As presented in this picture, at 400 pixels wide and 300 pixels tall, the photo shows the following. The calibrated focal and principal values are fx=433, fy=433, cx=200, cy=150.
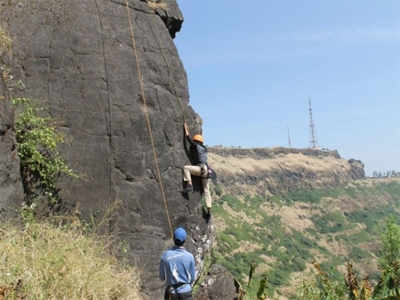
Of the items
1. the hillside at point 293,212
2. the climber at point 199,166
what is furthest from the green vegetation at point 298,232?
the climber at point 199,166

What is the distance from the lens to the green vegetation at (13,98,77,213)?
740cm

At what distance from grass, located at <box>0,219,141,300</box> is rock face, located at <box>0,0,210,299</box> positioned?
128cm

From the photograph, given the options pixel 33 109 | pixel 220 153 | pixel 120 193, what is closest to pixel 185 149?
pixel 120 193

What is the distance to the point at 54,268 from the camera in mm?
5430

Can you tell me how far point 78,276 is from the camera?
5.45 metres

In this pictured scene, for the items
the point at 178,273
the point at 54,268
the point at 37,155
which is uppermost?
the point at 37,155

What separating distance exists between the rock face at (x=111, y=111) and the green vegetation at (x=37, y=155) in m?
0.21

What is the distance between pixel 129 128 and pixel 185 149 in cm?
150

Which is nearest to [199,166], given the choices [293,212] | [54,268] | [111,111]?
[111,111]

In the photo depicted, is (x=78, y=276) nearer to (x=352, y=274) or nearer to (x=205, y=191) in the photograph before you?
(x=352, y=274)

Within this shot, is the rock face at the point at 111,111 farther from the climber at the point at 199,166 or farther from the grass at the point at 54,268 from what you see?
the grass at the point at 54,268

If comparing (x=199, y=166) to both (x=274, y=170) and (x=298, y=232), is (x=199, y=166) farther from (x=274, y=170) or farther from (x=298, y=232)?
(x=274, y=170)

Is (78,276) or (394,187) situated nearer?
(78,276)

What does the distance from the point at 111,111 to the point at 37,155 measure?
173 centimetres
